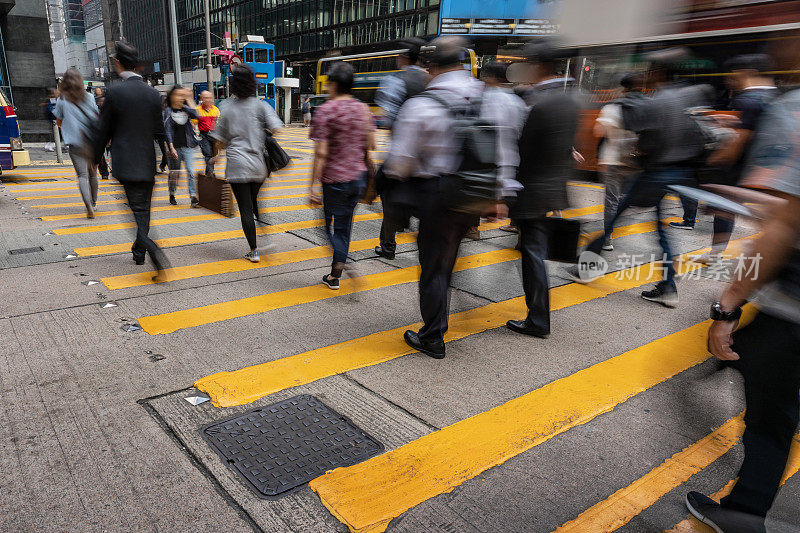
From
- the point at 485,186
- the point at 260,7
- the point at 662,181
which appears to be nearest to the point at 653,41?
the point at 662,181

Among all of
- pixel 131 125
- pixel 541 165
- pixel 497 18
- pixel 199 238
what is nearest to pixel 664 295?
pixel 541 165

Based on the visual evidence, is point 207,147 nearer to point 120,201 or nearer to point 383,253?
point 120,201

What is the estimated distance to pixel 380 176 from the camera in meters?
3.83

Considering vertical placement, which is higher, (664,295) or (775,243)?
(775,243)

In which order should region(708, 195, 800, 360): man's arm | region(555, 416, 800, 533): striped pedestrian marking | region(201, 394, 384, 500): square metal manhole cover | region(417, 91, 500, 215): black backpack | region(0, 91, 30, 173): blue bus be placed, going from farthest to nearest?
region(0, 91, 30, 173): blue bus < region(417, 91, 500, 215): black backpack < region(201, 394, 384, 500): square metal manhole cover < region(555, 416, 800, 533): striped pedestrian marking < region(708, 195, 800, 360): man's arm

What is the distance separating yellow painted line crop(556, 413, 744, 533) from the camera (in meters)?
2.32

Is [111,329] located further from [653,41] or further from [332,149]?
[653,41]

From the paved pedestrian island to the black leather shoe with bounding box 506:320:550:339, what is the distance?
0.35ft

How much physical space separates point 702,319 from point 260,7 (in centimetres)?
6633

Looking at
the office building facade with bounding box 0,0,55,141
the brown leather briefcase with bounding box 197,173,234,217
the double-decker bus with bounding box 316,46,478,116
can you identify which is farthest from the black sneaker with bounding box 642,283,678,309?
the double-decker bus with bounding box 316,46,478,116

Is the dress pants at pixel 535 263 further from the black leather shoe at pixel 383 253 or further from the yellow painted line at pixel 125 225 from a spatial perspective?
the yellow painted line at pixel 125 225

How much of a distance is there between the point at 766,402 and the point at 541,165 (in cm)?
231

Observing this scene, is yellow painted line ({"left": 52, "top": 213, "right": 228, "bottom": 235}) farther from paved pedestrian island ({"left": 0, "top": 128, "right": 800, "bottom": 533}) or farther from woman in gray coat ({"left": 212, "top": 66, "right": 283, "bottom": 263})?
woman in gray coat ({"left": 212, "top": 66, "right": 283, "bottom": 263})

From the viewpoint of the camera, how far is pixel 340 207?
496cm
